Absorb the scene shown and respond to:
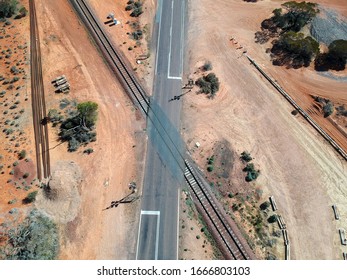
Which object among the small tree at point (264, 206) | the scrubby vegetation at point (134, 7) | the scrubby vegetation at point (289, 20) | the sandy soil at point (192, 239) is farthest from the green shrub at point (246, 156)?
the scrubby vegetation at point (134, 7)

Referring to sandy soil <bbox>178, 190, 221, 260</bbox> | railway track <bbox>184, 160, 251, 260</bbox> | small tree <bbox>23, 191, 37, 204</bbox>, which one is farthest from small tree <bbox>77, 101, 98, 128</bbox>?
sandy soil <bbox>178, 190, 221, 260</bbox>

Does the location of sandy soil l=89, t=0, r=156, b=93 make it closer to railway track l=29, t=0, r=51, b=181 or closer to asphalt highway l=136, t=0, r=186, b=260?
asphalt highway l=136, t=0, r=186, b=260

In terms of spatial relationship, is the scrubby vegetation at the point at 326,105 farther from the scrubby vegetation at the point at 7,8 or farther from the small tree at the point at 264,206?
Answer: the scrubby vegetation at the point at 7,8

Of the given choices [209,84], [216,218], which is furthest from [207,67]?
[216,218]

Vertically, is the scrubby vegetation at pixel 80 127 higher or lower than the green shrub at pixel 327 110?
lower

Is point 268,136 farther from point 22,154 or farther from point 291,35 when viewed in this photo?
point 22,154
